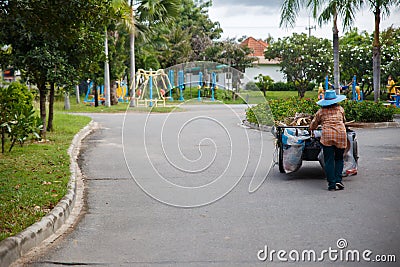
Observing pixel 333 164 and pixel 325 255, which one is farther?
pixel 333 164

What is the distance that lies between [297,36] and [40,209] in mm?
36824

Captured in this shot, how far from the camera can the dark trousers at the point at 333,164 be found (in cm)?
861

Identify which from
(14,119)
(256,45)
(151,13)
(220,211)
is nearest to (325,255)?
(220,211)

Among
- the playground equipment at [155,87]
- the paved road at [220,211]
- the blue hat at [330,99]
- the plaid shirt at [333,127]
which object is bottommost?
the paved road at [220,211]

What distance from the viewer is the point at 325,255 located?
550cm

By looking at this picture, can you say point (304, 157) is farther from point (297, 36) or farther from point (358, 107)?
point (297, 36)

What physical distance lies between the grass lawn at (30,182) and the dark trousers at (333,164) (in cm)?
392

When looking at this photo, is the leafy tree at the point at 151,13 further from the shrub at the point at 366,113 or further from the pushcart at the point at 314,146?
the pushcart at the point at 314,146

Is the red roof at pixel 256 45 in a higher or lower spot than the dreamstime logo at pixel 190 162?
higher

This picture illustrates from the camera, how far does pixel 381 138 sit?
15742 millimetres

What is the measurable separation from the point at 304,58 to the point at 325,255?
3671cm

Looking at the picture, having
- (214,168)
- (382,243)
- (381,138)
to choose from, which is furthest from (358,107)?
(382,243)

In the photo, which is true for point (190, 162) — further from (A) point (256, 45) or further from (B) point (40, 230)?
(A) point (256, 45)

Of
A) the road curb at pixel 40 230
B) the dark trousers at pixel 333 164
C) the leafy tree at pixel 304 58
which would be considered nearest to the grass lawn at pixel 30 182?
the road curb at pixel 40 230
